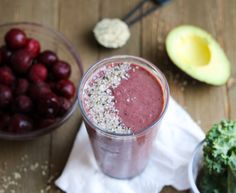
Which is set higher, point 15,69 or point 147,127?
point 147,127

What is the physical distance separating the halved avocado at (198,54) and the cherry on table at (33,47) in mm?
349

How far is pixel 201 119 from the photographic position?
1398 mm

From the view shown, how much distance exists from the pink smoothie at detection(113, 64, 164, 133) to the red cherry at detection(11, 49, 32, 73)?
31 cm

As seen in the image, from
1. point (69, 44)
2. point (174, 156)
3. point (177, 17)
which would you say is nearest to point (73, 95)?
point (69, 44)

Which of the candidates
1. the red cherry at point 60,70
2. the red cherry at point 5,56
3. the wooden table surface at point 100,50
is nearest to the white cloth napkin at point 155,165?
the wooden table surface at point 100,50

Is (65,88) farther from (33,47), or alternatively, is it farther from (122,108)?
(122,108)

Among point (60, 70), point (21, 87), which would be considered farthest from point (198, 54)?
point (21, 87)

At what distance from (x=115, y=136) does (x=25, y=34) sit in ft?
1.68

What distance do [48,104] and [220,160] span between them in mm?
428

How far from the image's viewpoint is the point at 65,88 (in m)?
1.35

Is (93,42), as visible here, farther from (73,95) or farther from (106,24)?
(73,95)

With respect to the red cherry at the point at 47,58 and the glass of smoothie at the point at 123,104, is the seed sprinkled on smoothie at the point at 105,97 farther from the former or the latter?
the red cherry at the point at 47,58

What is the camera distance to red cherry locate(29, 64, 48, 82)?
1.34 meters

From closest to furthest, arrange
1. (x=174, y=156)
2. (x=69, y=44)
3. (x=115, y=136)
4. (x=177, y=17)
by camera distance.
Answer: (x=115, y=136)
(x=174, y=156)
(x=69, y=44)
(x=177, y=17)
